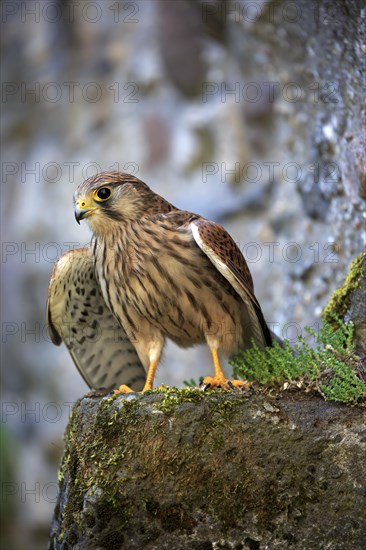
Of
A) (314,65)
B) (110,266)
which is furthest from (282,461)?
(314,65)

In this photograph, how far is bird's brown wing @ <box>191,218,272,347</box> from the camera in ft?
12.1

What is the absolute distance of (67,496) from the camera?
10.2 ft

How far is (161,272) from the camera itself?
148 inches

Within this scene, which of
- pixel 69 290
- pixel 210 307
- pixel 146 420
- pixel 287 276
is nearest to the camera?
pixel 146 420

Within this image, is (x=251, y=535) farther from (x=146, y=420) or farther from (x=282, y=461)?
(x=146, y=420)

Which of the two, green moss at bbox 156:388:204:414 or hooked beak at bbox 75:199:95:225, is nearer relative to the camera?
green moss at bbox 156:388:204:414

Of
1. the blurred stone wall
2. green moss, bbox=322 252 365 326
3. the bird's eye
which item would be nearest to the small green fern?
green moss, bbox=322 252 365 326

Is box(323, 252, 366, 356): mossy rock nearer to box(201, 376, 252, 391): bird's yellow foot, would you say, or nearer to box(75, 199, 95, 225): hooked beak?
box(201, 376, 252, 391): bird's yellow foot

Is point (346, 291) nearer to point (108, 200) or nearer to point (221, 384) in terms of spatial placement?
point (221, 384)

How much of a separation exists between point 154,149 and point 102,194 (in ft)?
12.0

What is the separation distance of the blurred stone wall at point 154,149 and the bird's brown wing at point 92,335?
148 cm

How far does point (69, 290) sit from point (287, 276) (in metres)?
2.22

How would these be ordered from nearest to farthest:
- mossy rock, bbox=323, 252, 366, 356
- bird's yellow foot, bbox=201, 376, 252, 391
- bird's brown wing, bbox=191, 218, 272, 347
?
bird's yellow foot, bbox=201, 376, 252, 391 < mossy rock, bbox=323, 252, 366, 356 < bird's brown wing, bbox=191, 218, 272, 347

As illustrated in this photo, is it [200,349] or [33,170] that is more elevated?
[33,170]
